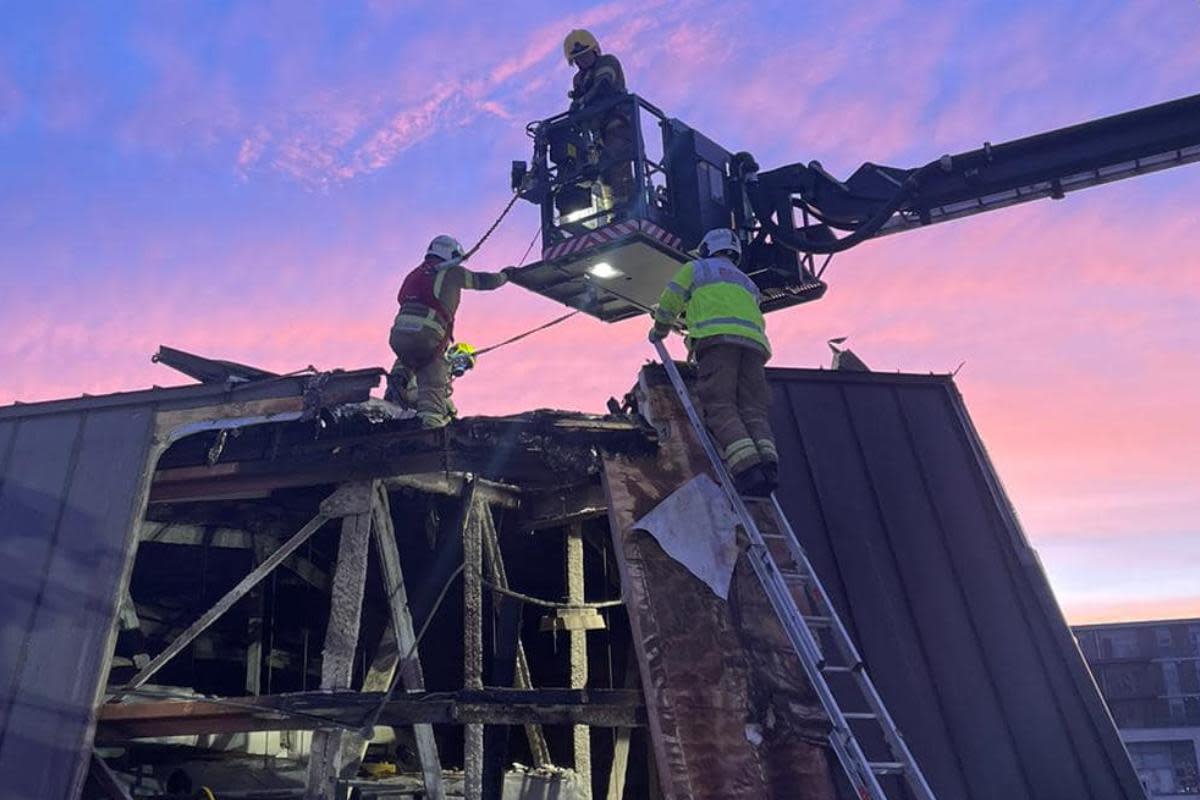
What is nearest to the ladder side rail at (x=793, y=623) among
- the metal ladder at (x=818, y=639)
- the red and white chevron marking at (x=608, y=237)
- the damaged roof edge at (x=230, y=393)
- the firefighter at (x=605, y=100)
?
the metal ladder at (x=818, y=639)

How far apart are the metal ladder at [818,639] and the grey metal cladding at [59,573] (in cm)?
428

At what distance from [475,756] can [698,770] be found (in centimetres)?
197

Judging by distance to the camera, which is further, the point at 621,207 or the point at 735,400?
the point at 621,207

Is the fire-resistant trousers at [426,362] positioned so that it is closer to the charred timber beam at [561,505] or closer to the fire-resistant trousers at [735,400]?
the charred timber beam at [561,505]

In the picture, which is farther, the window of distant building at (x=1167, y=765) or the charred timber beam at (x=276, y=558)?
the window of distant building at (x=1167, y=765)

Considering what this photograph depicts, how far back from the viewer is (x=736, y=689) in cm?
562

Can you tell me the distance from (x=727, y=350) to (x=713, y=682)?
2244 millimetres

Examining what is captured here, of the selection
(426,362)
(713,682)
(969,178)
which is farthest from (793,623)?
(969,178)

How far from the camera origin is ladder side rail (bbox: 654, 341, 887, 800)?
4.96 metres

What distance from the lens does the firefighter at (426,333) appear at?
8.22m

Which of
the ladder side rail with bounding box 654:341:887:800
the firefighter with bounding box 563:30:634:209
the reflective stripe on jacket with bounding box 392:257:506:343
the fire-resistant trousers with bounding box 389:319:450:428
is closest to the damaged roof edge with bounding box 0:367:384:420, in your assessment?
the fire-resistant trousers with bounding box 389:319:450:428

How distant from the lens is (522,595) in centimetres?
732

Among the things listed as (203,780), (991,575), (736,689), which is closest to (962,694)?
(991,575)

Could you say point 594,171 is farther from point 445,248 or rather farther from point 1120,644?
point 1120,644
